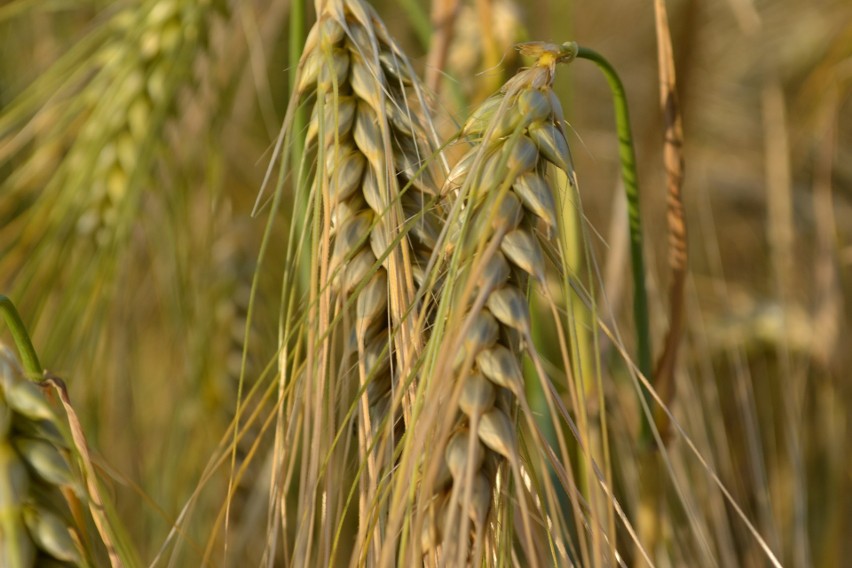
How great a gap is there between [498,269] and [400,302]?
80mm

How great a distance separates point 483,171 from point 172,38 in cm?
43

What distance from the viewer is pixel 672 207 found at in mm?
646

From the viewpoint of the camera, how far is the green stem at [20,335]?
426mm

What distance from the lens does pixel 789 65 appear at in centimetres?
185

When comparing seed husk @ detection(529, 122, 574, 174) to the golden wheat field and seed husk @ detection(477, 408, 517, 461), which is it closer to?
the golden wheat field

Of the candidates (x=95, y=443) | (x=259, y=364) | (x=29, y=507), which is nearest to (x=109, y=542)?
(x=29, y=507)

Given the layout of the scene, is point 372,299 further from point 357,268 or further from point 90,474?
point 90,474

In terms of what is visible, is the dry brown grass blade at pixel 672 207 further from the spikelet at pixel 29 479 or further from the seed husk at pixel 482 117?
the spikelet at pixel 29 479

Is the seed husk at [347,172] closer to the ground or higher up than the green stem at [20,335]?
higher up

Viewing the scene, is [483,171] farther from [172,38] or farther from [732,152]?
[732,152]

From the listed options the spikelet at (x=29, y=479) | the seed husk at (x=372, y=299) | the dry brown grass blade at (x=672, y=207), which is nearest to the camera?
the spikelet at (x=29, y=479)

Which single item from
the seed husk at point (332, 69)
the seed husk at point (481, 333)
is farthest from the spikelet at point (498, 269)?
the seed husk at point (332, 69)

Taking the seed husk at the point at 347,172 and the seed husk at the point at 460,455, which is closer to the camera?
the seed husk at the point at 460,455

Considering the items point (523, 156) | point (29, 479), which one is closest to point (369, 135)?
point (523, 156)
